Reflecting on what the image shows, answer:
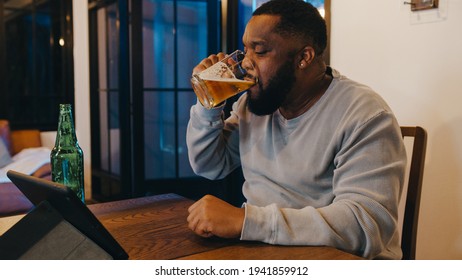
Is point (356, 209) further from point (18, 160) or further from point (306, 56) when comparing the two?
point (18, 160)

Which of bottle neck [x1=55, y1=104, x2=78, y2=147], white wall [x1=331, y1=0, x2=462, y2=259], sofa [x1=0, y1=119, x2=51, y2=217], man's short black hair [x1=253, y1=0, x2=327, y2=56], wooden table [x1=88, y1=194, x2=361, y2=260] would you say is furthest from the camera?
sofa [x1=0, y1=119, x2=51, y2=217]

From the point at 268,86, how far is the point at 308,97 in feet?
0.36

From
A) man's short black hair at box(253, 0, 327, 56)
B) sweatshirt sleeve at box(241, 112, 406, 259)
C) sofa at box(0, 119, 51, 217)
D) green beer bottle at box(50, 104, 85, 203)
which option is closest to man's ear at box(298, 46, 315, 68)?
man's short black hair at box(253, 0, 327, 56)

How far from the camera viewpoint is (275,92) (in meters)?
1.09

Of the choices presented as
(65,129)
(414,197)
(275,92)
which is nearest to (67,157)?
(65,129)

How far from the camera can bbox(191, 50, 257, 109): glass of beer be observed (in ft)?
3.20

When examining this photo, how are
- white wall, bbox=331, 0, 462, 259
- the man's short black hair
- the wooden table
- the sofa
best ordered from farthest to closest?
1. the sofa
2. white wall, bbox=331, 0, 462, 259
3. the man's short black hair
4. the wooden table

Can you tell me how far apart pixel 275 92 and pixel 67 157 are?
0.49m

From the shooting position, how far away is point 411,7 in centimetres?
153

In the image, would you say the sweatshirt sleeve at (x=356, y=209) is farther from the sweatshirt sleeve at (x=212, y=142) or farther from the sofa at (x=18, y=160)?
the sofa at (x=18, y=160)

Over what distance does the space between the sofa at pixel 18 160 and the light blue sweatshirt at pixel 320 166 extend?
1834 millimetres

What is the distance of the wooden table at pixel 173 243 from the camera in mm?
740

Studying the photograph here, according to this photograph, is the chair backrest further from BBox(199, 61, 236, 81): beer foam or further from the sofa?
the sofa

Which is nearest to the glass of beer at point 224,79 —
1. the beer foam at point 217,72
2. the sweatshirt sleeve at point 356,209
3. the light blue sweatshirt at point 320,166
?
the beer foam at point 217,72
